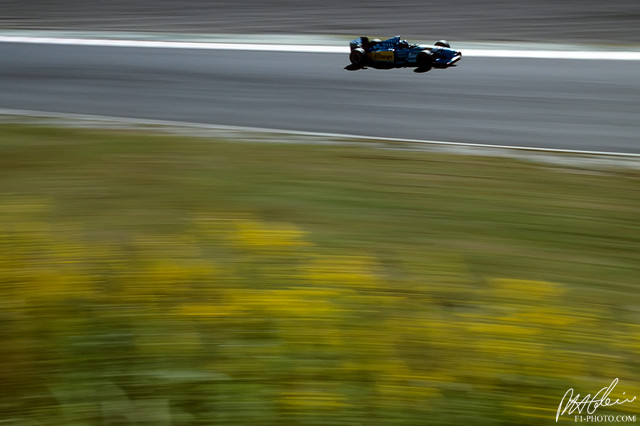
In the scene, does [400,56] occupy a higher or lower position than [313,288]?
higher

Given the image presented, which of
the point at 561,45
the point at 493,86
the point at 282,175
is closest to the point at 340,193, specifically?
the point at 282,175

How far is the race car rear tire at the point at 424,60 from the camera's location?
39.6ft

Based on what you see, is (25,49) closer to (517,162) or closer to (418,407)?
(517,162)

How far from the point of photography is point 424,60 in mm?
12086

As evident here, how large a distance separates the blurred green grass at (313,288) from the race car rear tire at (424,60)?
4.08m

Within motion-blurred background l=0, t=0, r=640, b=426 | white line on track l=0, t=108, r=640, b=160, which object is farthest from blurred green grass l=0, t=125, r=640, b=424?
white line on track l=0, t=108, r=640, b=160

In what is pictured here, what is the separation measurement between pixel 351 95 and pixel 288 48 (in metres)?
3.59

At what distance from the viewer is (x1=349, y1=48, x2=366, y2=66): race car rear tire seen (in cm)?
1233

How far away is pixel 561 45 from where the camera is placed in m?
13.6

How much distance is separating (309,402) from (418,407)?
0.51 m
